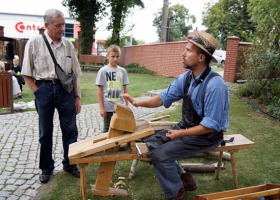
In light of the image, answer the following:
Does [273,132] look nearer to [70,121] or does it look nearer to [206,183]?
[206,183]

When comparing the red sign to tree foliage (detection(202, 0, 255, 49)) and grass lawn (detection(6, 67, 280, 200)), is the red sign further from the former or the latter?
grass lawn (detection(6, 67, 280, 200))

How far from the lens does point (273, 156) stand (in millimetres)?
4820

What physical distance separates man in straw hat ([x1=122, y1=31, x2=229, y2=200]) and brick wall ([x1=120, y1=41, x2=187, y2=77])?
40.8 feet

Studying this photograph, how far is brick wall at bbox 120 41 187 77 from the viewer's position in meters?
16.1

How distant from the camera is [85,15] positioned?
2195 cm

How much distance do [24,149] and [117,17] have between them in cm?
1825

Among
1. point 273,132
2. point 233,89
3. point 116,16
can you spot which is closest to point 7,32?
point 116,16

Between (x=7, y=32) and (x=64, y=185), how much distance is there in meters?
33.8

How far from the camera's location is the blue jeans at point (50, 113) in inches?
135

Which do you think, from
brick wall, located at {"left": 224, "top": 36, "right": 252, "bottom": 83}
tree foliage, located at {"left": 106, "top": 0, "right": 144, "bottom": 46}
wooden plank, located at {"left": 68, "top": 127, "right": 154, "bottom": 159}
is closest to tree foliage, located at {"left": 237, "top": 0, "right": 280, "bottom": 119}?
brick wall, located at {"left": 224, "top": 36, "right": 252, "bottom": 83}

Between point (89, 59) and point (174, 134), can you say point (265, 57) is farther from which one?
point (89, 59)

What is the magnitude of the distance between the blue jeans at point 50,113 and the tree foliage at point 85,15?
19.6 m

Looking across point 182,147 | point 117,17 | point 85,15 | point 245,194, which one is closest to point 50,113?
point 182,147

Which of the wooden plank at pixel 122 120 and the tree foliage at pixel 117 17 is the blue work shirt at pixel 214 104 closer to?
the wooden plank at pixel 122 120
